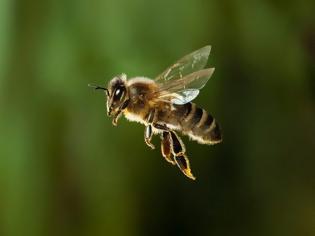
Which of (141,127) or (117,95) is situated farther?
(141,127)

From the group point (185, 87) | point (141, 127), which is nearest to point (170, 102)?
point (185, 87)

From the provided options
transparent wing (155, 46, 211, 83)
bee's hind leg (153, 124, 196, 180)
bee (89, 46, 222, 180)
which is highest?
transparent wing (155, 46, 211, 83)

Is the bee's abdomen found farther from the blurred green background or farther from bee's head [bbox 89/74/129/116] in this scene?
the blurred green background

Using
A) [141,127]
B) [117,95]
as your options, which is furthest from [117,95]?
[141,127]

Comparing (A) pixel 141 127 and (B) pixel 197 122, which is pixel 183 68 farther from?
(A) pixel 141 127

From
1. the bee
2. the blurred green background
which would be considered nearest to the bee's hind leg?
the bee

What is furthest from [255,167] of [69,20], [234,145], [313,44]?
[69,20]

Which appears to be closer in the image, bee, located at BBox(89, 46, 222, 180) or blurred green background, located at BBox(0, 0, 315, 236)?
bee, located at BBox(89, 46, 222, 180)
